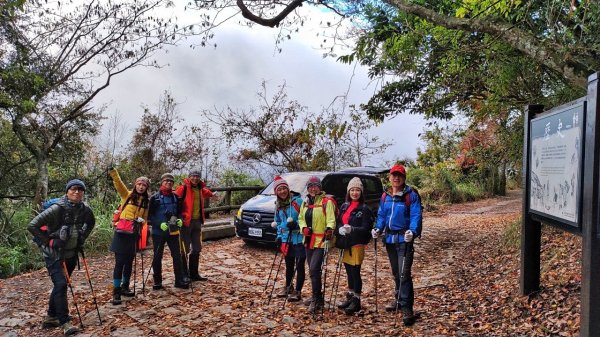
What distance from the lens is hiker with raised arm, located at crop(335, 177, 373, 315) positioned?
543 centimetres

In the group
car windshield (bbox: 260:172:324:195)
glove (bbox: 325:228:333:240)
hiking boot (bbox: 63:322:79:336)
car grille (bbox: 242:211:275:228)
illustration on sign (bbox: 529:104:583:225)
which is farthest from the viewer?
car windshield (bbox: 260:172:324:195)

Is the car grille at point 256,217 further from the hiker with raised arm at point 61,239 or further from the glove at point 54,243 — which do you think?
the glove at point 54,243

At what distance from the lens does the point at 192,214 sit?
275 inches

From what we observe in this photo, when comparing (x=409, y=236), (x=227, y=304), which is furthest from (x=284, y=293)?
(x=409, y=236)

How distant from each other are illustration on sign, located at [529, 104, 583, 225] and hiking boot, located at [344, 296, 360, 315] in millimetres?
2351

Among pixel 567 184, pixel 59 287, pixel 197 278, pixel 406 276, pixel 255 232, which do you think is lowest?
pixel 197 278

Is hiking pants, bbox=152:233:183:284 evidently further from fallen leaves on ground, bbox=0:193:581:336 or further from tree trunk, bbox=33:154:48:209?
tree trunk, bbox=33:154:48:209

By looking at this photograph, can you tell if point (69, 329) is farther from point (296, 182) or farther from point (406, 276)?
point (296, 182)

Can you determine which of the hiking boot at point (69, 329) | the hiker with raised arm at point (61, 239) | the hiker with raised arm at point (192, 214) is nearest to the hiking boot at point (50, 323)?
the hiker with raised arm at point (61, 239)

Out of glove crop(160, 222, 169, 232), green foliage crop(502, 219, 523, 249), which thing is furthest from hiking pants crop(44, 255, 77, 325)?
green foliage crop(502, 219, 523, 249)

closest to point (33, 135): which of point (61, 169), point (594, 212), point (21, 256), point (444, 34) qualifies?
point (61, 169)

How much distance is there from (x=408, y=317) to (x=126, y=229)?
3817mm

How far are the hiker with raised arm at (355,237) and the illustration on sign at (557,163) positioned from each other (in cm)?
193

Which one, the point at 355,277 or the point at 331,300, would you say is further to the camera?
the point at 331,300
